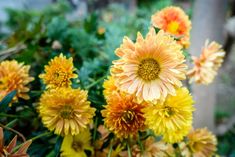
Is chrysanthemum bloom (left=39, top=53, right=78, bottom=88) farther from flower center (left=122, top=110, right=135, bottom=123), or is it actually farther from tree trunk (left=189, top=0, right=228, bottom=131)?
tree trunk (left=189, top=0, right=228, bottom=131)

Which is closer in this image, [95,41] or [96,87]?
[96,87]

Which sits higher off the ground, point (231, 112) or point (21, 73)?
point (231, 112)

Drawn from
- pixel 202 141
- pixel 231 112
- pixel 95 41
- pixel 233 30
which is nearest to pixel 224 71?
pixel 231 112

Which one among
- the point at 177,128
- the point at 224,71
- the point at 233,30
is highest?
the point at 224,71

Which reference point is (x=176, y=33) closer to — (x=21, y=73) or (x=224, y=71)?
(x=21, y=73)

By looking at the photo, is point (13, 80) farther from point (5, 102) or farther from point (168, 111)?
point (168, 111)

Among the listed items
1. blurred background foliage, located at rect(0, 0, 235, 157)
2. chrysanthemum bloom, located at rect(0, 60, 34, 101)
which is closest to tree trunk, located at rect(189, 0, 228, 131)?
blurred background foliage, located at rect(0, 0, 235, 157)
